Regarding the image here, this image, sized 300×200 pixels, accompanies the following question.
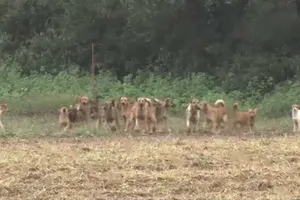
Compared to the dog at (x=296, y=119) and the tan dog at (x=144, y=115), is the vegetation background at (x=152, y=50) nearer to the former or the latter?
the dog at (x=296, y=119)

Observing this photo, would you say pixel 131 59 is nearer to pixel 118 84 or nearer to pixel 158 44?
pixel 158 44

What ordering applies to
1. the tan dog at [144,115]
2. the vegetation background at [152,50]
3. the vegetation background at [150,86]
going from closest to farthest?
the vegetation background at [150,86]
the tan dog at [144,115]
the vegetation background at [152,50]

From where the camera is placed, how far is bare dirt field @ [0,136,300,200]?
8133mm

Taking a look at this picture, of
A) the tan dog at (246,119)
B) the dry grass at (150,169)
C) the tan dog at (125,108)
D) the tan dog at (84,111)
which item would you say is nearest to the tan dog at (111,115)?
the tan dog at (125,108)

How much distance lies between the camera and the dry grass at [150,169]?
8141mm

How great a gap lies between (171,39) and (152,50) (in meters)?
0.99

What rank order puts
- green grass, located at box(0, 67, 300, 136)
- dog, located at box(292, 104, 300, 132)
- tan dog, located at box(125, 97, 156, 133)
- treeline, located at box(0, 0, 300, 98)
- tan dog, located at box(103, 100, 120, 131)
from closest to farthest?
tan dog, located at box(125, 97, 156, 133) → dog, located at box(292, 104, 300, 132) → tan dog, located at box(103, 100, 120, 131) → green grass, located at box(0, 67, 300, 136) → treeline, located at box(0, 0, 300, 98)

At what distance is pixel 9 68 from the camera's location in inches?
1114

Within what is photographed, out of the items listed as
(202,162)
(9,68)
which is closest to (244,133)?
(202,162)

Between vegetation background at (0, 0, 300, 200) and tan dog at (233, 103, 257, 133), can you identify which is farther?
tan dog at (233, 103, 257, 133)

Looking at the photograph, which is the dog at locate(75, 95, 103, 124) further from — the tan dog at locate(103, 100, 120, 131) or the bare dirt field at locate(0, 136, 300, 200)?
the bare dirt field at locate(0, 136, 300, 200)

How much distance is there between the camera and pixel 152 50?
27.5 m

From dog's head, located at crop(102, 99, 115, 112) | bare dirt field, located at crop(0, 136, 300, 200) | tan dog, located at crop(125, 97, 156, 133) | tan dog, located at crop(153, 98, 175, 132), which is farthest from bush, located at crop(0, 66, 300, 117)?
bare dirt field, located at crop(0, 136, 300, 200)

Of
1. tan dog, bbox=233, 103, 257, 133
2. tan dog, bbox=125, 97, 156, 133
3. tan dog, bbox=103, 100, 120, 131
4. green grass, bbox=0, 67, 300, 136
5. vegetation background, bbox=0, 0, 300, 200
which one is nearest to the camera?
vegetation background, bbox=0, 0, 300, 200
